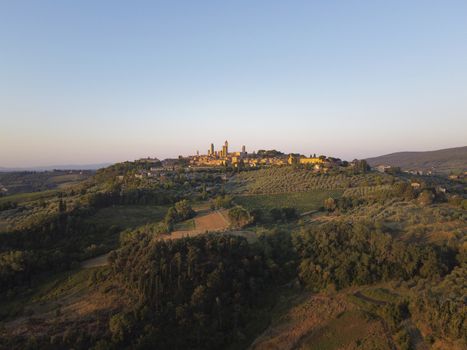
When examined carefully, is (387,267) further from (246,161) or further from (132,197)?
(246,161)

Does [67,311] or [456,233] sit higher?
[456,233]

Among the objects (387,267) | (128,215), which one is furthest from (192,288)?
(128,215)

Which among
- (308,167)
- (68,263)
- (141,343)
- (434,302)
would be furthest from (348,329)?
(308,167)

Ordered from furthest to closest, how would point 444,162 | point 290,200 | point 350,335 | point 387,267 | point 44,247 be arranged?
point 444,162, point 290,200, point 44,247, point 387,267, point 350,335

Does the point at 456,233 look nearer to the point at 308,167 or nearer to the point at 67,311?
the point at 67,311

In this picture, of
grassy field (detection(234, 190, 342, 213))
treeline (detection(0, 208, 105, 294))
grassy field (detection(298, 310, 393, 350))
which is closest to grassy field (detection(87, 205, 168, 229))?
treeline (detection(0, 208, 105, 294))

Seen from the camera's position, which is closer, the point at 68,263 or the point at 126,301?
the point at 126,301

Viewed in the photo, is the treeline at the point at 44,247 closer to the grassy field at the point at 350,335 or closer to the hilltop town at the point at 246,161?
the grassy field at the point at 350,335

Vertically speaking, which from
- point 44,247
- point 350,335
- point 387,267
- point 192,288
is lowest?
point 350,335

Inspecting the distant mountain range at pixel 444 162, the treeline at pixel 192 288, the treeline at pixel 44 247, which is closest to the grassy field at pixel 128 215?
the treeline at pixel 44 247
